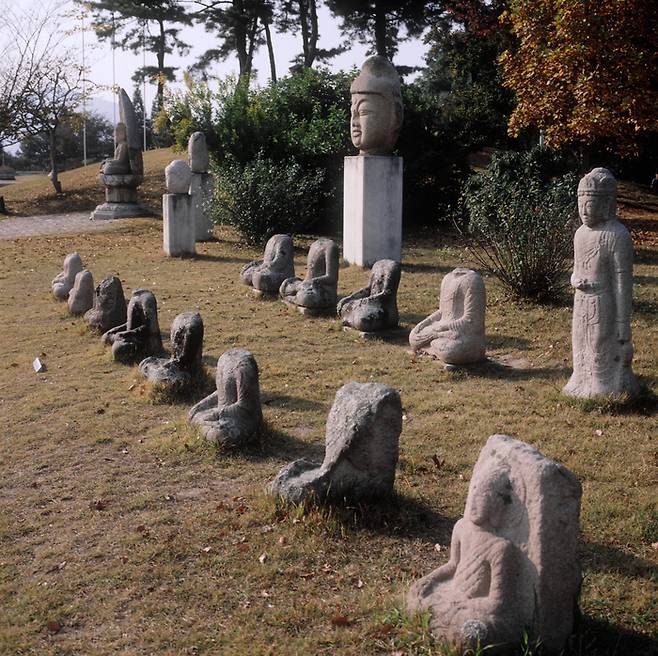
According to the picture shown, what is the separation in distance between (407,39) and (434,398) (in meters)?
26.6

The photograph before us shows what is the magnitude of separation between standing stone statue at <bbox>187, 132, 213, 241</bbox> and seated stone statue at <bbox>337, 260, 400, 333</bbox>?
10988mm

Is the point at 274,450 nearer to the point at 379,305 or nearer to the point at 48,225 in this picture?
the point at 379,305

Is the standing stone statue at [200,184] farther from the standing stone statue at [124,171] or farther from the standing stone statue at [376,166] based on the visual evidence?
the standing stone statue at [376,166]

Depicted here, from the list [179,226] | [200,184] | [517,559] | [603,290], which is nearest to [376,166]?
[179,226]

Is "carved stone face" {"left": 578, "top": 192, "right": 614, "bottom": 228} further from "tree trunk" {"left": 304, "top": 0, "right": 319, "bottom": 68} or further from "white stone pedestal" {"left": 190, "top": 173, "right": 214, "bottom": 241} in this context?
"tree trunk" {"left": 304, "top": 0, "right": 319, "bottom": 68}

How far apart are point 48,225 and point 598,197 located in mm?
22707

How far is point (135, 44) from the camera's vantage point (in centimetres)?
3938

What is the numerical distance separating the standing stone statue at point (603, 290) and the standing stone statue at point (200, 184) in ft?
49.4

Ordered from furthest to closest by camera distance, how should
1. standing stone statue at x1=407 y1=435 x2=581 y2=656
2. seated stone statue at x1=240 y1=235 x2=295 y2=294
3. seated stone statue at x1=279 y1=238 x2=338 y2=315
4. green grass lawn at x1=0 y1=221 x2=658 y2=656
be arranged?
1. seated stone statue at x1=240 y1=235 x2=295 y2=294
2. seated stone statue at x1=279 y1=238 x2=338 y2=315
3. green grass lawn at x1=0 y1=221 x2=658 y2=656
4. standing stone statue at x1=407 y1=435 x2=581 y2=656

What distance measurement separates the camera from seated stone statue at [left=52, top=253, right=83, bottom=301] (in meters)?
15.2

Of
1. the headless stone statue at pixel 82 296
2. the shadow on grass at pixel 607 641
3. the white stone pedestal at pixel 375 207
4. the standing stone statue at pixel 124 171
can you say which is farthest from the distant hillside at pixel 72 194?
the shadow on grass at pixel 607 641

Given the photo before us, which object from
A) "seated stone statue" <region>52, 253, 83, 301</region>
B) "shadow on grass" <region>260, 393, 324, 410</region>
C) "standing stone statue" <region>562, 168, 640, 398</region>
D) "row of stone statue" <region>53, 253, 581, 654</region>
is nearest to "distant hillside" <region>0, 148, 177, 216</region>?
"seated stone statue" <region>52, 253, 83, 301</region>

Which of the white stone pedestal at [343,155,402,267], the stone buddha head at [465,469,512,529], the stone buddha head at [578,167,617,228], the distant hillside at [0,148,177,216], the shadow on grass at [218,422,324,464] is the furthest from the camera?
the distant hillside at [0,148,177,216]

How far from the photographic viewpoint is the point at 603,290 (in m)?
8.17
